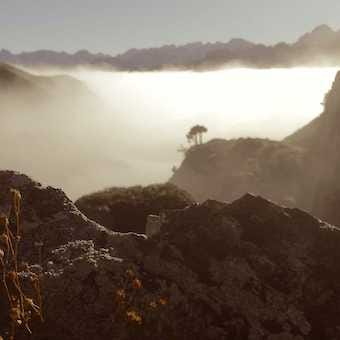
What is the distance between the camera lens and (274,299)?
10844 mm

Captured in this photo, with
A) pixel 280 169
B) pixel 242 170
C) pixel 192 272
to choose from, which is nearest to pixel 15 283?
pixel 192 272

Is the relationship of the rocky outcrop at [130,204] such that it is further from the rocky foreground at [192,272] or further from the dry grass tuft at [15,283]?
the dry grass tuft at [15,283]

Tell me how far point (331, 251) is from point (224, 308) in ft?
10.3

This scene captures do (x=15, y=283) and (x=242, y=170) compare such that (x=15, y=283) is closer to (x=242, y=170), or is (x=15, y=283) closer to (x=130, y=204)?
(x=130, y=204)

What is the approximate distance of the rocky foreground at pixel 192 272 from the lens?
389 inches

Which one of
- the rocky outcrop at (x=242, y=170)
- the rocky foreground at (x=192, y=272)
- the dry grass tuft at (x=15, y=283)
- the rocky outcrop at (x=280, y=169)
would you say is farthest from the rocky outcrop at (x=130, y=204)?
the rocky outcrop at (x=242, y=170)

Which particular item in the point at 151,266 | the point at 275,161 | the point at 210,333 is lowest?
the point at 275,161

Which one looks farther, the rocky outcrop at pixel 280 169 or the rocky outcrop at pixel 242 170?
the rocky outcrop at pixel 242 170

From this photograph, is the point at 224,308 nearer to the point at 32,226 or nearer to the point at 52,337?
the point at 52,337

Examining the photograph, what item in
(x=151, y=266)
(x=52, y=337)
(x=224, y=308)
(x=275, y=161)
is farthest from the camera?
(x=275, y=161)

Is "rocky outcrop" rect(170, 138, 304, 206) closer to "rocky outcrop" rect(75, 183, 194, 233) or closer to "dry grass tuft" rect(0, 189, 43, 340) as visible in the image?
"rocky outcrop" rect(75, 183, 194, 233)

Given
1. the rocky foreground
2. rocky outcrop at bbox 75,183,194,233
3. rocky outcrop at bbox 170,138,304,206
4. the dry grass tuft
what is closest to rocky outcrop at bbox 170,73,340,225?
rocky outcrop at bbox 170,138,304,206

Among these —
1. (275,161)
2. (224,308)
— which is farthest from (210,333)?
(275,161)

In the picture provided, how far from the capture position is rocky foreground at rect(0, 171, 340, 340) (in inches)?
389
